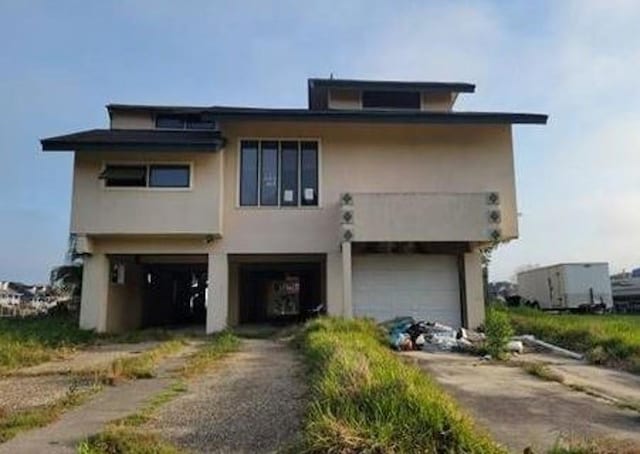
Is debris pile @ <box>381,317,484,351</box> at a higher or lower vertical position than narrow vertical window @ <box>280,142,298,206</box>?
lower

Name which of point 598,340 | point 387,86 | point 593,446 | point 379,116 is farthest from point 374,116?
point 593,446

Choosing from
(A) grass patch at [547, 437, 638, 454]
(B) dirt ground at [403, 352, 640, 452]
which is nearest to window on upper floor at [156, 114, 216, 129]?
(B) dirt ground at [403, 352, 640, 452]

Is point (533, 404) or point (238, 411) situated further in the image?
point (533, 404)

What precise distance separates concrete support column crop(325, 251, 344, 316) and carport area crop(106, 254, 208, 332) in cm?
383

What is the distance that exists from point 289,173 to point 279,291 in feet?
44.3

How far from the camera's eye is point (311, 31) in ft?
43.1

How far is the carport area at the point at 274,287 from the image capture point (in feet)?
60.2

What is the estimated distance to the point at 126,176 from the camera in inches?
624

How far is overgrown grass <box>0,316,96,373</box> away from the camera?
10648 millimetres

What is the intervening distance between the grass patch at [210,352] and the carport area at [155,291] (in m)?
3.78

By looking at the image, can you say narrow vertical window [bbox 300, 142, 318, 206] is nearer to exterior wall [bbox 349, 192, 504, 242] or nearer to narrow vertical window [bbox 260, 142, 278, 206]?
narrow vertical window [bbox 260, 142, 278, 206]

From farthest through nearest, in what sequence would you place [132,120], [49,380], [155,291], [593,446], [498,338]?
[155,291] → [132,120] → [498,338] → [49,380] → [593,446]

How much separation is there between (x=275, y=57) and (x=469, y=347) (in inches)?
326

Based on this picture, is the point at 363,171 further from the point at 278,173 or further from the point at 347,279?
the point at 347,279
